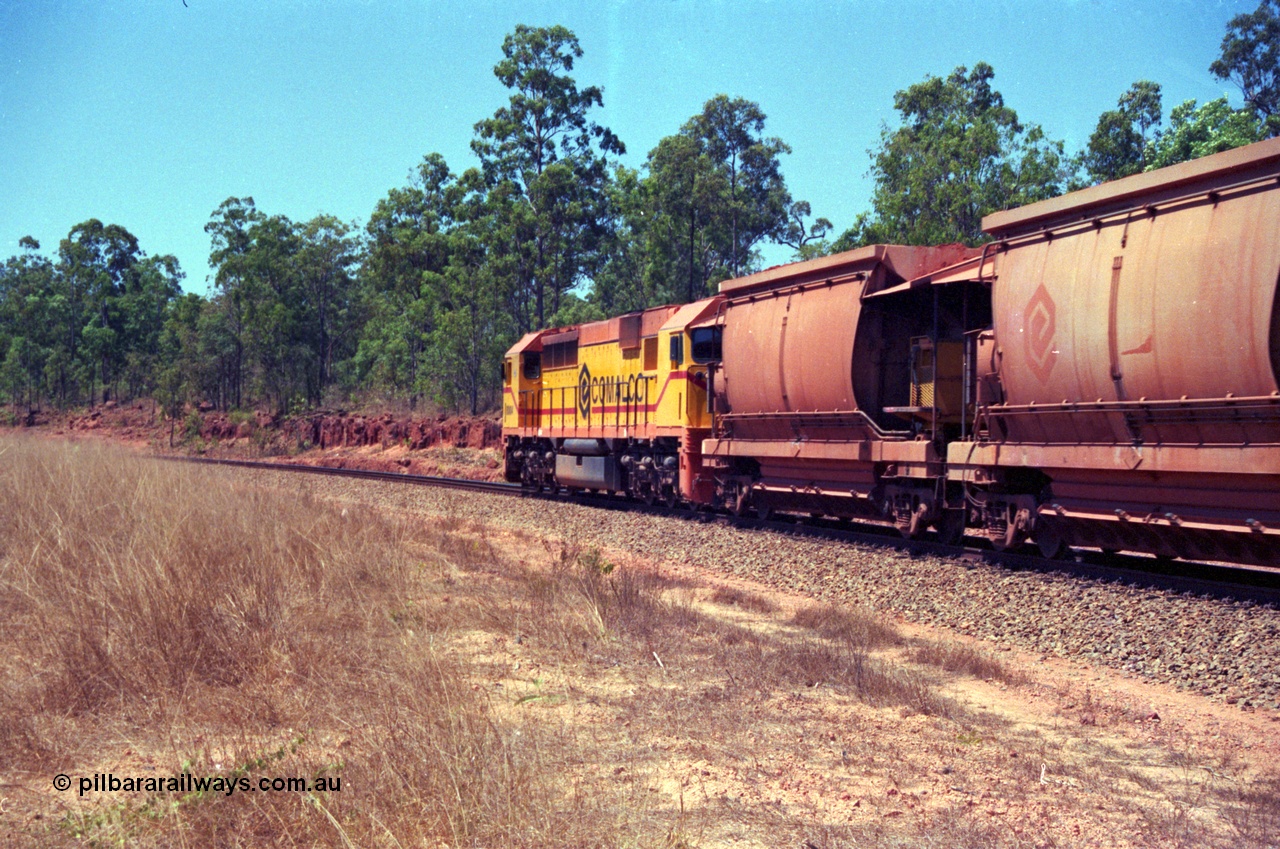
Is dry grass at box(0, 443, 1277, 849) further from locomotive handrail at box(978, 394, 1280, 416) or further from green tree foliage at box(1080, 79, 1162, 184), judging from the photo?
green tree foliage at box(1080, 79, 1162, 184)

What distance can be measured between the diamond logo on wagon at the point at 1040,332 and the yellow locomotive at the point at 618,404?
299 inches

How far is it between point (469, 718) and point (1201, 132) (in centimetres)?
3350

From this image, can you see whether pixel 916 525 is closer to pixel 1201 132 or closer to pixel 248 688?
pixel 248 688

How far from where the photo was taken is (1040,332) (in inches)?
447

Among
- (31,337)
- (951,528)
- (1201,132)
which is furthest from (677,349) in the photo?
(31,337)

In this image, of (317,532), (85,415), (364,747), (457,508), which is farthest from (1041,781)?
(85,415)

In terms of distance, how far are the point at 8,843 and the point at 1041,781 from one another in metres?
5.00

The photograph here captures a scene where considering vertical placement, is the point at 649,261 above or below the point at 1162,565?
above

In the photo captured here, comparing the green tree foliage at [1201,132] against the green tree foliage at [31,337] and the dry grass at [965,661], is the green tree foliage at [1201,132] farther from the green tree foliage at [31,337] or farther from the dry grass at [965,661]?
the green tree foliage at [31,337]

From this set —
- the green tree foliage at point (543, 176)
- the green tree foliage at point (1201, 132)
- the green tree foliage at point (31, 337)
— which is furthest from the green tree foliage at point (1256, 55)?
the green tree foliage at point (31, 337)

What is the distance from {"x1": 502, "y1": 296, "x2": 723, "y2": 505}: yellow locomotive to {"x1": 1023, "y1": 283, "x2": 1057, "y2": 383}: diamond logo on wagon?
7.59 meters

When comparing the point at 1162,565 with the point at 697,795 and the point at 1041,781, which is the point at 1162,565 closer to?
the point at 1041,781

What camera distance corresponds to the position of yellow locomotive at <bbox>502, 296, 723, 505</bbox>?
18875mm

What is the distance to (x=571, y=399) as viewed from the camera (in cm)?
2380
